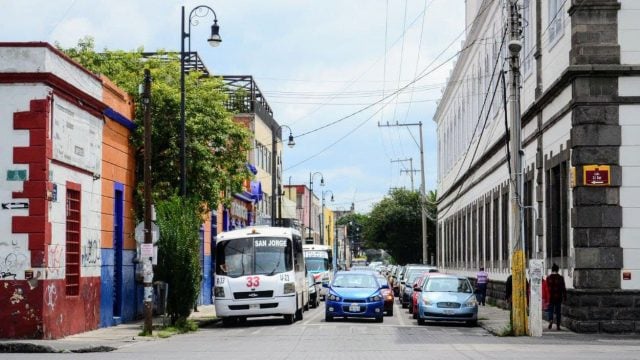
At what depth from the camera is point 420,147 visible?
7288cm

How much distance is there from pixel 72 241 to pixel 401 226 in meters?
73.6

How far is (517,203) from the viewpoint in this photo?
2452 centimetres

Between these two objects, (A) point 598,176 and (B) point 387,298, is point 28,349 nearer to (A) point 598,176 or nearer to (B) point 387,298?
(A) point 598,176

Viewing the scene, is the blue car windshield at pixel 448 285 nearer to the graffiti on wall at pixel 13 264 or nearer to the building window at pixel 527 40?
the building window at pixel 527 40

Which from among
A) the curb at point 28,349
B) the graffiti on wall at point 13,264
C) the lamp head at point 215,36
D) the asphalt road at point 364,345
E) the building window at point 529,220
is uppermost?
the lamp head at point 215,36

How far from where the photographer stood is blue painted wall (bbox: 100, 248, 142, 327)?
2758 cm

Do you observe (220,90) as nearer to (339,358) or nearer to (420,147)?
(339,358)

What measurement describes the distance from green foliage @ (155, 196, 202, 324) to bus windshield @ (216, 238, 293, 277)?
2319mm

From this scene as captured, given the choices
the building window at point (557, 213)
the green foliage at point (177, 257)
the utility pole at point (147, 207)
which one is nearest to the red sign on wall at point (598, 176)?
Answer: the building window at point (557, 213)

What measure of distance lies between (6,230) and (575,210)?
541 inches

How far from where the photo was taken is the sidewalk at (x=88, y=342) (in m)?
19.8

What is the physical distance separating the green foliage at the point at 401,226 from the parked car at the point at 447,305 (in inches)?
2574

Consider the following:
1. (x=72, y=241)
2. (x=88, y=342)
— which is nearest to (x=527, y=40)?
(x=72, y=241)

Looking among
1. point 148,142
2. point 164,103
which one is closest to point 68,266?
point 148,142
